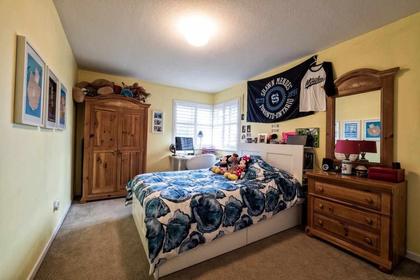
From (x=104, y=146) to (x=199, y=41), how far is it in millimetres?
2576

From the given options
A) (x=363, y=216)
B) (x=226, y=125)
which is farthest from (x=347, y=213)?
(x=226, y=125)

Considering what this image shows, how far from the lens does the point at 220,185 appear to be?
2291 mm

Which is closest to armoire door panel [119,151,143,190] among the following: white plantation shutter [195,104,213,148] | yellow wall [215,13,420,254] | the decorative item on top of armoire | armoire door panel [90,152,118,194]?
armoire door panel [90,152,118,194]

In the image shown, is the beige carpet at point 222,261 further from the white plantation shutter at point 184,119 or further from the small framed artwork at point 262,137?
the white plantation shutter at point 184,119

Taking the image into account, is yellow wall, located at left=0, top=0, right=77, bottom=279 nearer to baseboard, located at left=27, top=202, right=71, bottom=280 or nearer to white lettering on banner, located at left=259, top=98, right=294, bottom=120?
baseboard, located at left=27, top=202, right=71, bottom=280

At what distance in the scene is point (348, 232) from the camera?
205 centimetres

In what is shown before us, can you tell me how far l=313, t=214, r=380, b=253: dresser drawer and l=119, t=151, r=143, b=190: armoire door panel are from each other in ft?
10.4

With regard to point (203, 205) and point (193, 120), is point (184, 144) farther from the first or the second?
point (203, 205)

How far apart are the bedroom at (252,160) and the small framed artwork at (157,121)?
1.52 metres

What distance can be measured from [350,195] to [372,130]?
842 mm

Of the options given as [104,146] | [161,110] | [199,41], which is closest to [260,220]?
[199,41]

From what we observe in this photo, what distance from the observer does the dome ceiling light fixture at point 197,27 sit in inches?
82.5

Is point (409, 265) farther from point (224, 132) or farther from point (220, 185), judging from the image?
point (224, 132)

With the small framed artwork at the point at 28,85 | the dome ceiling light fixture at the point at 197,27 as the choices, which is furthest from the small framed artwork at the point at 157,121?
the small framed artwork at the point at 28,85
